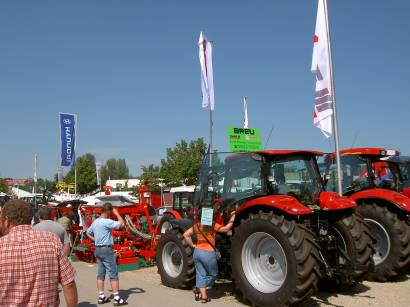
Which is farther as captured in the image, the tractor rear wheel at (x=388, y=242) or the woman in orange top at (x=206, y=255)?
the tractor rear wheel at (x=388, y=242)

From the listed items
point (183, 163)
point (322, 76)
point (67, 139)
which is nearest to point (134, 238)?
point (322, 76)

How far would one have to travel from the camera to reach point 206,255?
6766mm

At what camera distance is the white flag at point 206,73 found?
527 inches

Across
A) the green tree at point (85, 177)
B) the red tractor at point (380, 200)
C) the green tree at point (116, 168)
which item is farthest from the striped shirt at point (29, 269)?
the green tree at point (116, 168)

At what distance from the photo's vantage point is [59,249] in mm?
3168

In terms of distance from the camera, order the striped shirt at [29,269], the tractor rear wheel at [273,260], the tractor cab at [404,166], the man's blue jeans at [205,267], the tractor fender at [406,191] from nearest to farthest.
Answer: the striped shirt at [29,269] → the tractor rear wheel at [273,260] → the man's blue jeans at [205,267] → the tractor fender at [406,191] → the tractor cab at [404,166]

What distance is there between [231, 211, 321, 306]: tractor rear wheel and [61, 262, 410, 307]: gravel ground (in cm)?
47

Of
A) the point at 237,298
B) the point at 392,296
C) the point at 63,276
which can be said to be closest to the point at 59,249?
the point at 63,276

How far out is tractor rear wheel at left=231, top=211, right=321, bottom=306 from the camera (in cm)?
583

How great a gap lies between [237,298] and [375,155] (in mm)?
4266

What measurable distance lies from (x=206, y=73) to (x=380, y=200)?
22.5 feet

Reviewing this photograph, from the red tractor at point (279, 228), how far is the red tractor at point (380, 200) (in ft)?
3.13

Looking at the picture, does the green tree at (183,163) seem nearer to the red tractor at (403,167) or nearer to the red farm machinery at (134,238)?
the red farm machinery at (134,238)

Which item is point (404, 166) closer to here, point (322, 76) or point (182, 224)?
point (322, 76)
